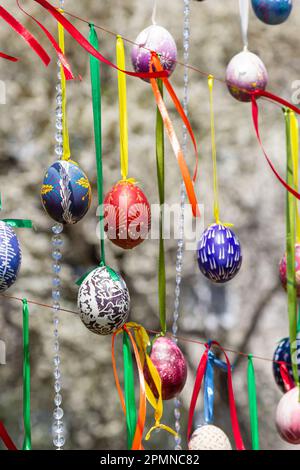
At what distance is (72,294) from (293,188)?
47.0 inches

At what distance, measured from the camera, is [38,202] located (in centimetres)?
220

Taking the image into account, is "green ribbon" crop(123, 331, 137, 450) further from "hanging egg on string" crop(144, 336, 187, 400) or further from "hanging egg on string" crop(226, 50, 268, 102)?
"hanging egg on string" crop(226, 50, 268, 102)

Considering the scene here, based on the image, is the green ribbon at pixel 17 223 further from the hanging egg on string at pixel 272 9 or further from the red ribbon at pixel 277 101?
the hanging egg on string at pixel 272 9

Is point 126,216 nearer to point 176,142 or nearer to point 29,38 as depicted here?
point 176,142

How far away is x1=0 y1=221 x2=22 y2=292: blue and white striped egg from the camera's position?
98 centimetres

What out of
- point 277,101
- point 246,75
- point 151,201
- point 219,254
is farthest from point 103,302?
point 151,201

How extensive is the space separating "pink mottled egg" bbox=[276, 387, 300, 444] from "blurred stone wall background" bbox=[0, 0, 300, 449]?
1.10 meters

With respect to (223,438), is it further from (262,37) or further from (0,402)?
(262,37)

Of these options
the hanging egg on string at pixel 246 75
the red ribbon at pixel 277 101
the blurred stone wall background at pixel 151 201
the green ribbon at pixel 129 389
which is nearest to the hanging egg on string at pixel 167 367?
the green ribbon at pixel 129 389

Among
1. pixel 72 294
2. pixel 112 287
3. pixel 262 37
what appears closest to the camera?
pixel 112 287

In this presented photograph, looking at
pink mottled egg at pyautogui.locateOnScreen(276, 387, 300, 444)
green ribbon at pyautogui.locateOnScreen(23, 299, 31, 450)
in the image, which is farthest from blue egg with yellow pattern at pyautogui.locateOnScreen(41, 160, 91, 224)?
pink mottled egg at pyautogui.locateOnScreen(276, 387, 300, 444)

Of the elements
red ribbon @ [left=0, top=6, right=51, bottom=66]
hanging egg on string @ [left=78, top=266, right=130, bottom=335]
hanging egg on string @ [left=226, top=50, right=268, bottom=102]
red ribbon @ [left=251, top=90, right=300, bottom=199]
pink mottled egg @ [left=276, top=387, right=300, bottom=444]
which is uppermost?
hanging egg on string @ [left=226, top=50, right=268, bottom=102]

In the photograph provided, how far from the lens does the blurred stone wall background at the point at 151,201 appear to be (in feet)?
7.22
